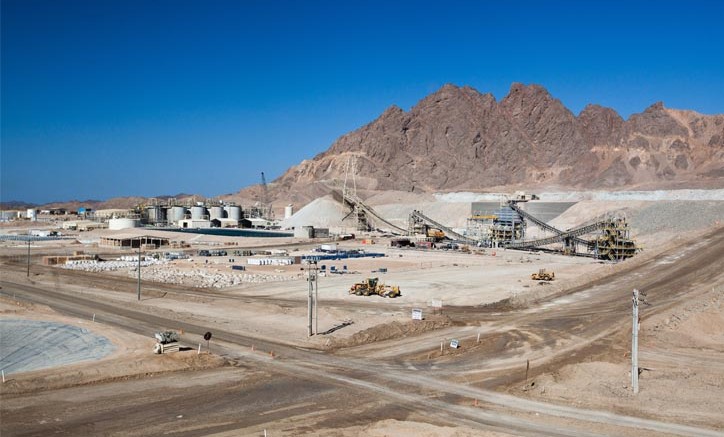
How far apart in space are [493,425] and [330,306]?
2604 centimetres

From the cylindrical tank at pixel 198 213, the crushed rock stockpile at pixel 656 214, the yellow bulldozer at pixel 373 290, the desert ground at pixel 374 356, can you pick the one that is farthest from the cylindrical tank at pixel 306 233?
the yellow bulldozer at pixel 373 290

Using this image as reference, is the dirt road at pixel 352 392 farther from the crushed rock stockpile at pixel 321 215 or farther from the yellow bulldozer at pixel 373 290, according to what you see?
the crushed rock stockpile at pixel 321 215

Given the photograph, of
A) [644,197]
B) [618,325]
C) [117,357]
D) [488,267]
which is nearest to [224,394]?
[117,357]

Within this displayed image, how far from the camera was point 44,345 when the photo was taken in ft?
102

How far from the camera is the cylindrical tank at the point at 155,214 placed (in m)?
179

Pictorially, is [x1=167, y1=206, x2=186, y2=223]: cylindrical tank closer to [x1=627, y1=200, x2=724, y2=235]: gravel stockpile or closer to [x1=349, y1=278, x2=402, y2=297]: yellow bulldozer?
[x1=627, y1=200, x2=724, y2=235]: gravel stockpile

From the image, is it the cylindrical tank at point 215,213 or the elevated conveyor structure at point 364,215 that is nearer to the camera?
the elevated conveyor structure at point 364,215

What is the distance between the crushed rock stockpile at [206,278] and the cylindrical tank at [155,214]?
4532 inches

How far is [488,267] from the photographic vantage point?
7550 centimetres

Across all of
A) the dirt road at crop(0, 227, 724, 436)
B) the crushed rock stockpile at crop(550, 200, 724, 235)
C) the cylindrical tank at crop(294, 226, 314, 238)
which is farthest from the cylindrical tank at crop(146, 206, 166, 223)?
the dirt road at crop(0, 227, 724, 436)

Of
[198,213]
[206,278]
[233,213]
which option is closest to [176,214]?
[198,213]

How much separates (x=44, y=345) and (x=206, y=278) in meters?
31.5

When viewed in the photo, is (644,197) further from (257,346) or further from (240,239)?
Answer: (257,346)

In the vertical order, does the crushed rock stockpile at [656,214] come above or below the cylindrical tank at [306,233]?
above
